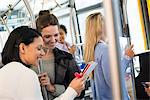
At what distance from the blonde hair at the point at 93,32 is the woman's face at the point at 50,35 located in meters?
0.33

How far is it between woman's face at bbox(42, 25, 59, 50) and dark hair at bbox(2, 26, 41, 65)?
0.96 feet

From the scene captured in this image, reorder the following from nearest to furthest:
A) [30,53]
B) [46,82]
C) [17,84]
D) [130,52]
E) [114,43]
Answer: [114,43]
[17,84]
[30,53]
[46,82]
[130,52]

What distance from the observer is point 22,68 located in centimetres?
120

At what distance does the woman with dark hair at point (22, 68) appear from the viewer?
1.16m

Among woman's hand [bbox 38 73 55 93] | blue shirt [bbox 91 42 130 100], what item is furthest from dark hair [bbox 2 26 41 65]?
blue shirt [bbox 91 42 130 100]

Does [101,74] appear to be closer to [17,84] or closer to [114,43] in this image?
[17,84]

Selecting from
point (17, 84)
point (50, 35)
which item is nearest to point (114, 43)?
point (17, 84)

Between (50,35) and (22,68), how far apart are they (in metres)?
0.51

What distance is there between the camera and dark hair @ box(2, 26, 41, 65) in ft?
4.31

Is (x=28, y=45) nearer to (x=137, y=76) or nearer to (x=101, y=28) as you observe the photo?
(x=101, y=28)

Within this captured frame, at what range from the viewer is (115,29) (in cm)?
75

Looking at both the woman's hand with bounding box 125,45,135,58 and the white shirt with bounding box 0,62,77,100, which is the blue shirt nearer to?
the woman's hand with bounding box 125,45,135,58

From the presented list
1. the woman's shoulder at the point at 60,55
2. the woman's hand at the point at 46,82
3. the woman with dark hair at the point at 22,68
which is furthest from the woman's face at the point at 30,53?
the woman's shoulder at the point at 60,55

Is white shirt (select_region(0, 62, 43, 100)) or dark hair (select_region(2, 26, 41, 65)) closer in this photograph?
white shirt (select_region(0, 62, 43, 100))
